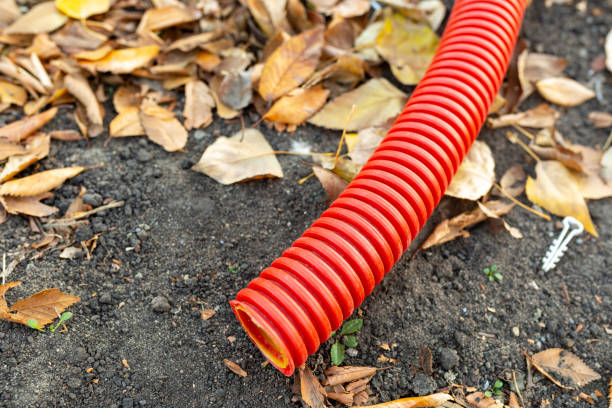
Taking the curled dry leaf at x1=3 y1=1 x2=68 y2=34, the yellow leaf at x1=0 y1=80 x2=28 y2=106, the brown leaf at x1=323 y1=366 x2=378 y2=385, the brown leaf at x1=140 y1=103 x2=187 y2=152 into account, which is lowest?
the brown leaf at x1=323 y1=366 x2=378 y2=385

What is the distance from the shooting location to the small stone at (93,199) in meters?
2.33

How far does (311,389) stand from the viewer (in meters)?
1.97

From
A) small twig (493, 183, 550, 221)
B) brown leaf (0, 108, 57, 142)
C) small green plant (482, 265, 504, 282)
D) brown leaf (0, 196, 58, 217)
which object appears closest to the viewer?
brown leaf (0, 196, 58, 217)

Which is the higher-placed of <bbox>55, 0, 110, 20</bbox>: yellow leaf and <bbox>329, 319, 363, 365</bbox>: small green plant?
<bbox>55, 0, 110, 20</bbox>: yellow leaf

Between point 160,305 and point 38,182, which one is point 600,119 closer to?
point 160,305

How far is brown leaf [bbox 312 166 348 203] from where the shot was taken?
242 centimetres

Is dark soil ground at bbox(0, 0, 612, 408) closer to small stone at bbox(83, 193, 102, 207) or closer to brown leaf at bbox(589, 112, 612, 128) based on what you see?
small stone at bbox(83, 193, 102, 207)

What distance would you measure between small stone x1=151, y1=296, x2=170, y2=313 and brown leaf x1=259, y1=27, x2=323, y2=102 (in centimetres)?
111

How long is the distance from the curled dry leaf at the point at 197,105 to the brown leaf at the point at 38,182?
1.80 ft

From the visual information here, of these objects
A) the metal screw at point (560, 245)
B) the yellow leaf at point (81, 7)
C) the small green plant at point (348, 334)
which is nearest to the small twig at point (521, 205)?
the metal screw at point (560, 245)

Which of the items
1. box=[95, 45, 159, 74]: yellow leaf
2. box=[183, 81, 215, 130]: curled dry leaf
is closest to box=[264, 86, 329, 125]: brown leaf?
box=[183, 81, 215, 130]: curled dry leaf

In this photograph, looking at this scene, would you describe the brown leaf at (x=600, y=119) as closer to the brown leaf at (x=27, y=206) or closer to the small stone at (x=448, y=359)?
the small stone at (x=448, y=359)

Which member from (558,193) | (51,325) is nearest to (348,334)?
(51,325)

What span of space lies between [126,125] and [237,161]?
565mm
